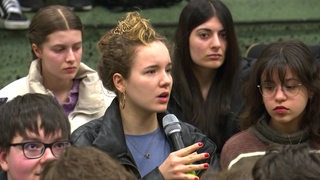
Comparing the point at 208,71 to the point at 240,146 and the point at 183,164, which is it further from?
the point at 183,164

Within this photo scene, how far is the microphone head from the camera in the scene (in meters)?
1.70

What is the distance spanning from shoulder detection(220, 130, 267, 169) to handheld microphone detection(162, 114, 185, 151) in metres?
0.39

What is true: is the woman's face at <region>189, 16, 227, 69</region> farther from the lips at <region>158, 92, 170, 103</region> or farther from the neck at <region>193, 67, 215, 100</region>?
the lips at <region>158, 92, 170, 103</region>

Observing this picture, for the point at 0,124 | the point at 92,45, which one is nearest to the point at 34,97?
the point at 0,124

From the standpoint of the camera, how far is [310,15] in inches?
169

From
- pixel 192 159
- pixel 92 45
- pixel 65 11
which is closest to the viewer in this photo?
pixel 192 159

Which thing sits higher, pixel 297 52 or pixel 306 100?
pixel 297 52

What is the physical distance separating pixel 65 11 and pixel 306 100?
94cm

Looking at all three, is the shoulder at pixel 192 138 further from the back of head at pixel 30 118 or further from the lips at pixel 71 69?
the lips at pixel 71 69

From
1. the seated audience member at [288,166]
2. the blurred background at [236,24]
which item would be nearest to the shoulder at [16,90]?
the blurred background at [236,24]

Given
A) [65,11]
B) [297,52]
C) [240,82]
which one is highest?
[65,11]

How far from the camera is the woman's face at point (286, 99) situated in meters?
2.04

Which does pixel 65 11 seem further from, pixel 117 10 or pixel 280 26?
pixel 280 26

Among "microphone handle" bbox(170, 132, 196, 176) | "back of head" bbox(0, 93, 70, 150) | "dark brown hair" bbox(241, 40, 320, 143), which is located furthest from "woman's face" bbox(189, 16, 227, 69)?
"back of head" bbox(0, 93, 70, 150)
